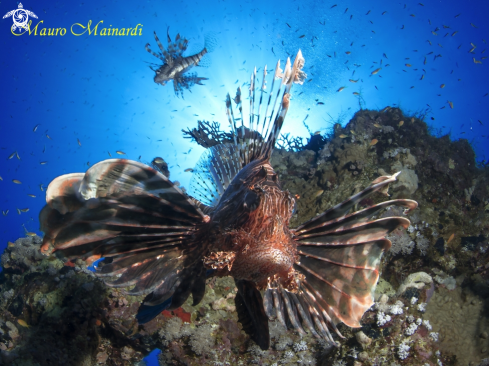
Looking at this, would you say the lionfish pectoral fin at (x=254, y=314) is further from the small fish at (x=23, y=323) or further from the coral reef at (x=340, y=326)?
the small fish at (x=23, y=323)

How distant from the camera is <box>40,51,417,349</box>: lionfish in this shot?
172cm

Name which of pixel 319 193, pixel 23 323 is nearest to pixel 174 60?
pixel 319 193

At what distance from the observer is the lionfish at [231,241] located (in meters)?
1.72

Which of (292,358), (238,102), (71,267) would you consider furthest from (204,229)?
(71,267)

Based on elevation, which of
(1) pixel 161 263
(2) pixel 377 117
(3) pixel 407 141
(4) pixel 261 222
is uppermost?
(2) pixel 377 117

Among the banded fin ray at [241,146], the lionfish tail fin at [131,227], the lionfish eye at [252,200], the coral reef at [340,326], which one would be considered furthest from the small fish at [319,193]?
the lionfish eye at [252,200]

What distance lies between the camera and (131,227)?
2.01 metres

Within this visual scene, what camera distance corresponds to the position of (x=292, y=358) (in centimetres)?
406

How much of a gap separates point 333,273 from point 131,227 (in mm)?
1887

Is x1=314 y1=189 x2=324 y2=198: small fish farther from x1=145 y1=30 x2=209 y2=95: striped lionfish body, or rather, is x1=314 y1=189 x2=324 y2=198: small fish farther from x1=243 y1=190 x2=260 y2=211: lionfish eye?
x1=145 y1=30 x2=209 y2=95: striped lionfish body

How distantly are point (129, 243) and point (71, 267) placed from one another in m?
4.38

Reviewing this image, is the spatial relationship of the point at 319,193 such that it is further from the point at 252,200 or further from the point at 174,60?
the point at 174,60

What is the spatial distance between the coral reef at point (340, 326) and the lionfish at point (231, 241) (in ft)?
6.36

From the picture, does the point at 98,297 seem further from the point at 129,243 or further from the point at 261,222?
the point at 261,222
